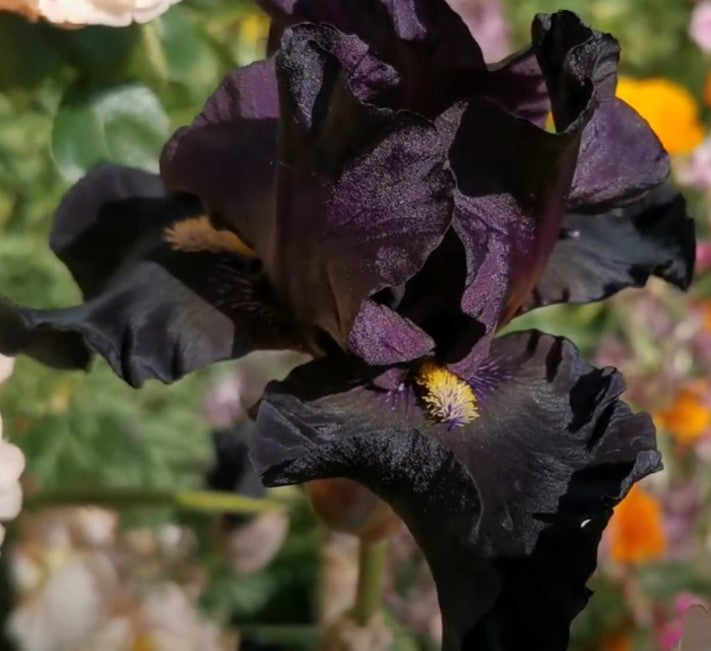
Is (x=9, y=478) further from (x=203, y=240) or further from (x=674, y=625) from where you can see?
(x=674, y=625)

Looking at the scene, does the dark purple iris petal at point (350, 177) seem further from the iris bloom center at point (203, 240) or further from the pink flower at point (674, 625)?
the pink flower at point (674, 625)

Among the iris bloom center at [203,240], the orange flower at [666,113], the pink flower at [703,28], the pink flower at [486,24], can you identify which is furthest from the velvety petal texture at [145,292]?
the pink flower at [703,28]

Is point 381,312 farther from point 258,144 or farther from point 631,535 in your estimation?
point 631,535

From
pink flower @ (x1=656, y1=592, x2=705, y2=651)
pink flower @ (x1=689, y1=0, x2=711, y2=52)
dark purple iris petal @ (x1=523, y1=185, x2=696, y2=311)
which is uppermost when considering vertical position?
pink flower @ (x1=689, y1=0, x2=711, y2=52)

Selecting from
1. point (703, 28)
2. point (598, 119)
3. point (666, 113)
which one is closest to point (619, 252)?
point (598, 119)

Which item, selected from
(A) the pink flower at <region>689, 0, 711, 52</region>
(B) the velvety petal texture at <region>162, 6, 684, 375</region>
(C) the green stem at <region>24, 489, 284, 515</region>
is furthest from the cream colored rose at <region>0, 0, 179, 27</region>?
(A) the pink flower at <region>689, 0, 711, 52</region>

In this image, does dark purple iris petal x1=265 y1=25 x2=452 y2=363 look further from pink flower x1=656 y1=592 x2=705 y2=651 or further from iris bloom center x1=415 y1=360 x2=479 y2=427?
pink flower x1=656 y1=592 x2=705 y2=651
